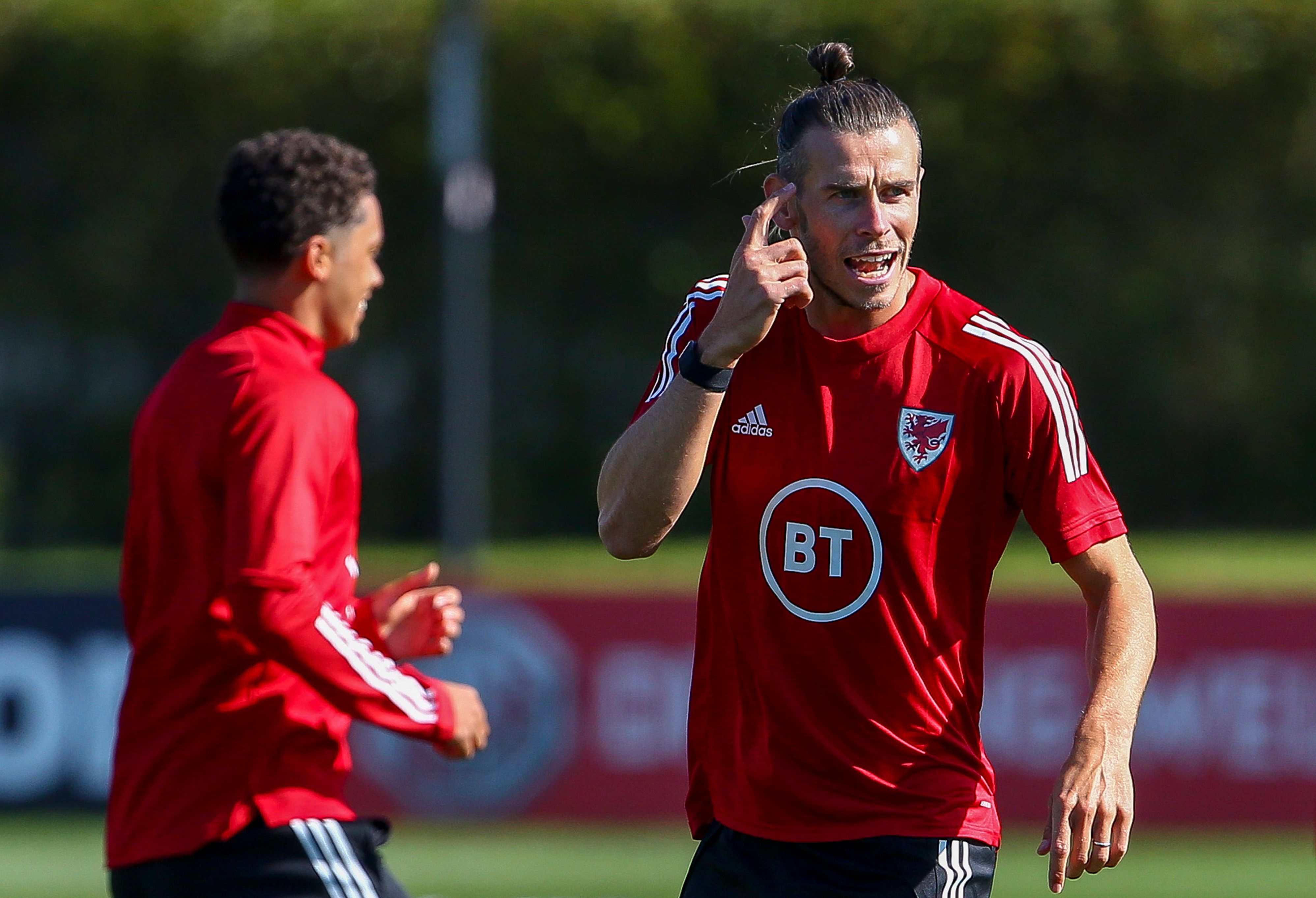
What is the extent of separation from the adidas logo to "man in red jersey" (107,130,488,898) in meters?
0.83

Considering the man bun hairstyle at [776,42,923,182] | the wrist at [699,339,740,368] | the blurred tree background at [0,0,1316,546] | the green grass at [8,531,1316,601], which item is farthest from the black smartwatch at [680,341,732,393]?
the blurred tree background at [0,0,1316,546]

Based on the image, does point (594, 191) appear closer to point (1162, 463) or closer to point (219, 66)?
point (219, 66)

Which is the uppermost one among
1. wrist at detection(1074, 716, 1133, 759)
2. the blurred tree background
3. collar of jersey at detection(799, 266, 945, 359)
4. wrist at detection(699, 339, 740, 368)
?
the blurred tree background

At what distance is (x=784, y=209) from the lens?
350 cm

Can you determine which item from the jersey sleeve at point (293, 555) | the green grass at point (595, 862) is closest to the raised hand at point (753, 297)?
the jersey sleeve at point (293, 555)

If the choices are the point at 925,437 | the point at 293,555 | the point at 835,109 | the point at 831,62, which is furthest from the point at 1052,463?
the point at 293,555

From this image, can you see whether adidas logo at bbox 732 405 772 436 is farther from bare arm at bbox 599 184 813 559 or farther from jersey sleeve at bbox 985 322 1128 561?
jersey sleeve at bbox 985 322 1128 561

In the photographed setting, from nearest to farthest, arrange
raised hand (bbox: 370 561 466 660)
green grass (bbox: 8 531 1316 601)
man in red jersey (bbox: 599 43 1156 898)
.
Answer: man in red jersey (bbox: 599 43 1156 898), raised hand (bbox: 370 561 466 660), green grass (bbox: 8 531 1316 601)

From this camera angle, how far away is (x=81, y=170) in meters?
19.1

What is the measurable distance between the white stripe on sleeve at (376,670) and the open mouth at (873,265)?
122 cm

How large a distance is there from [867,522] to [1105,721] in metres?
0.55

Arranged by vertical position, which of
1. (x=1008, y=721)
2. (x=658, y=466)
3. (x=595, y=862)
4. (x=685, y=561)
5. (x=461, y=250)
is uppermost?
(x=461, y=250)

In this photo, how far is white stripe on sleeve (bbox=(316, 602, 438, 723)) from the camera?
144 inches

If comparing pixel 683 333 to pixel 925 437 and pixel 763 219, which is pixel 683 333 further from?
pixel 925 437
